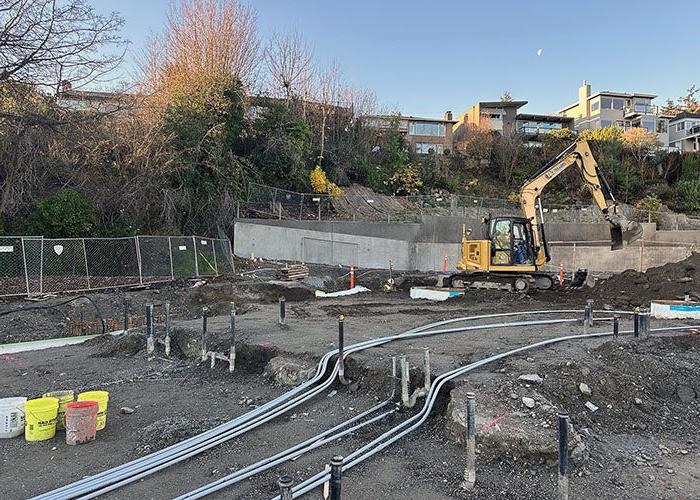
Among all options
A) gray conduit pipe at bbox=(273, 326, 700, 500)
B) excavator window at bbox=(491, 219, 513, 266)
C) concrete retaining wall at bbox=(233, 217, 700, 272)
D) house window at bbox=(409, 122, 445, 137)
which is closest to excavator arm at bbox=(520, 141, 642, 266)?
excavator window at bbox=(491, 219, 513, 266)

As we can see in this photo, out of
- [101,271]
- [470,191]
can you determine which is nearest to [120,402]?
[101,271]

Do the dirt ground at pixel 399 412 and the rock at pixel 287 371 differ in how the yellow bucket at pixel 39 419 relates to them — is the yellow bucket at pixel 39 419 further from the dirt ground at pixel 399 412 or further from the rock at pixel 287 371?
the rock at pixel 287 371

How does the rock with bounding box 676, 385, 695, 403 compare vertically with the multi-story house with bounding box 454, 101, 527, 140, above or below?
below

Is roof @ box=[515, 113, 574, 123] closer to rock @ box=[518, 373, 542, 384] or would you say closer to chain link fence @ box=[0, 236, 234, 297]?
chain link fence @ box=[0, 236, 234, 297]

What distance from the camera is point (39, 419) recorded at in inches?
217

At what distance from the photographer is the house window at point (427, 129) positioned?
4581 centimetres

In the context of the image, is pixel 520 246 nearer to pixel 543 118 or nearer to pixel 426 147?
pixel 426 147

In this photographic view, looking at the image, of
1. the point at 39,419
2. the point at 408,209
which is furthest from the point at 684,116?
the point at 39,419

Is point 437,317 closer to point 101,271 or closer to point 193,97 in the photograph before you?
point 101,271

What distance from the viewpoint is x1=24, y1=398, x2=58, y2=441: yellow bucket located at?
5480mm

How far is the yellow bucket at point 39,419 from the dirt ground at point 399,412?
18cm

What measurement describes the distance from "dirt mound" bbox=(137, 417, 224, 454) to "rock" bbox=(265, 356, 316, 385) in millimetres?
1561

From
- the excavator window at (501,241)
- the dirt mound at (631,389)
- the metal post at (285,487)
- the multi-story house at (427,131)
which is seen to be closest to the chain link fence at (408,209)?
the excavator window at (501,241)

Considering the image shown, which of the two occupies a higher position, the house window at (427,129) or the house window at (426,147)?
the house window at (427,129)
